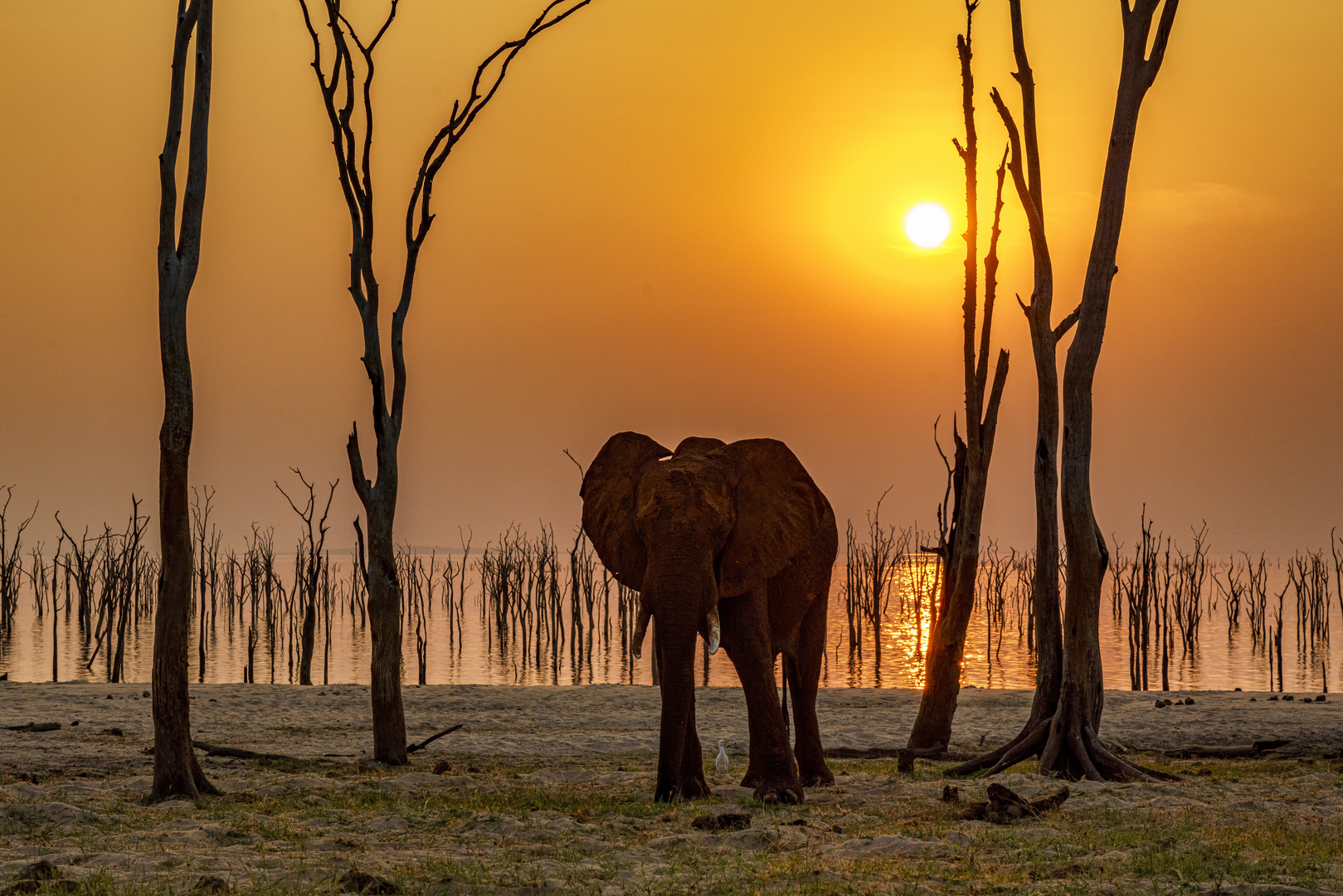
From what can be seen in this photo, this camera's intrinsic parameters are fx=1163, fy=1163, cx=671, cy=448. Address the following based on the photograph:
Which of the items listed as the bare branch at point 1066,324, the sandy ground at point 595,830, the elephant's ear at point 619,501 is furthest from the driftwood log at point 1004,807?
the bare branch at point 1066,324

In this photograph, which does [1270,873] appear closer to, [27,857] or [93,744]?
[27,857]

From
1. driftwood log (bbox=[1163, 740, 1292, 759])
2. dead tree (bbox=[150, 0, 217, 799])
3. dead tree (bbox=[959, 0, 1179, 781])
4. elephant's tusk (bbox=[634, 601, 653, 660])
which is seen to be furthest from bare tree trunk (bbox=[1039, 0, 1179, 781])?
dead tree (bbox=[150, 0, 217, 799])

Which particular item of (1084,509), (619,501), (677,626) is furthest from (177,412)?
(1084,509)

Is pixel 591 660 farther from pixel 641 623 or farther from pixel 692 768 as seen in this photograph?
pixel 641 623

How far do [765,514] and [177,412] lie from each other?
4401 millimetres

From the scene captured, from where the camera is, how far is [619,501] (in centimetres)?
868

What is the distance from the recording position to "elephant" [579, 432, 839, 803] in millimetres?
7844

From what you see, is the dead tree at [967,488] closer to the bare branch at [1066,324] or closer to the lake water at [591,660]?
the bare branch at [1066,324]

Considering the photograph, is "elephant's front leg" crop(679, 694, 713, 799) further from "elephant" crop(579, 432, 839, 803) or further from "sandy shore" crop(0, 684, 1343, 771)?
"sandy shore" crop(0, 684, 1343, 771)

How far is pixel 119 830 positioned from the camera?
686 cm

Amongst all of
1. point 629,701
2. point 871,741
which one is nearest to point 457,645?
point 629,701

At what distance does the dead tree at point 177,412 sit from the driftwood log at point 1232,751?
10029 mm

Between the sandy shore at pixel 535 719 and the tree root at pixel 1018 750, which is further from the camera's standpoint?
the sandy shore at pixel 535 719

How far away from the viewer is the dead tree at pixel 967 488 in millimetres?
12219
